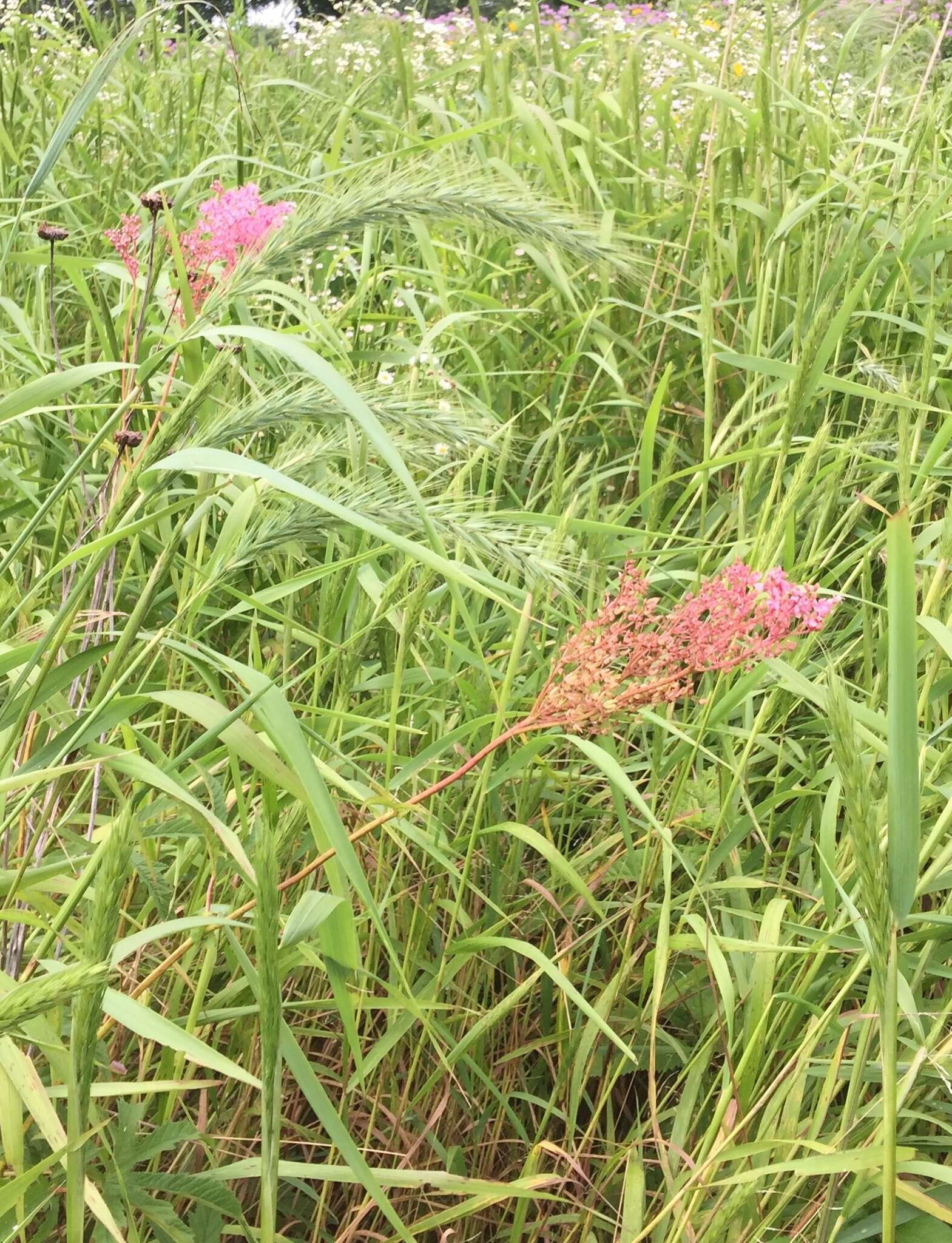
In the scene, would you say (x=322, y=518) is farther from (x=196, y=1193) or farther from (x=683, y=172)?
(x=683, y=172)

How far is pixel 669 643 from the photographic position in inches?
38.5

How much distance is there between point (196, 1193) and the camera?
926 millimetres

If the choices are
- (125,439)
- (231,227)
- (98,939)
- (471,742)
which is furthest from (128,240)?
(98,939)

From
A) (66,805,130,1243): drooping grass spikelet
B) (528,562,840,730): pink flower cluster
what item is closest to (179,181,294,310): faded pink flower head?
(528,562,840,730): pink flower cluster

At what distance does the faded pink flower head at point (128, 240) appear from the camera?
1.24m

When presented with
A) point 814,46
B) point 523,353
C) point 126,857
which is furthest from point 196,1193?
point 814,46

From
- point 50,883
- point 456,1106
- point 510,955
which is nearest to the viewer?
point 50,883

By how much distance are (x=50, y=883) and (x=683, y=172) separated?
1.99 m

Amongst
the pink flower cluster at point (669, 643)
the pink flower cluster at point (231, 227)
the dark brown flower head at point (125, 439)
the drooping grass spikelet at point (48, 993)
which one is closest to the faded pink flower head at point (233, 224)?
the pink flower cluster at point (231, 227)

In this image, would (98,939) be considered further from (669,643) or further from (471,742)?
(471,742)

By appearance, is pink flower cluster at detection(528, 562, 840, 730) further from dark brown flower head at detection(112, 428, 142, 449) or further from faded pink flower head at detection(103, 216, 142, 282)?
faded pink flower head at detection(103, 216, 142, 282)

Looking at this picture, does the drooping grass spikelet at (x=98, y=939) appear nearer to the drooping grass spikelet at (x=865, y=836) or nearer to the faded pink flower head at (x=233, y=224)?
the drooping grass spikelet at (x=865, y=836)

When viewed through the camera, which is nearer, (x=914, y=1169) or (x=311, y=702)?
(x=914, y=1169)

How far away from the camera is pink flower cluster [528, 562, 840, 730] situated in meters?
0.95
